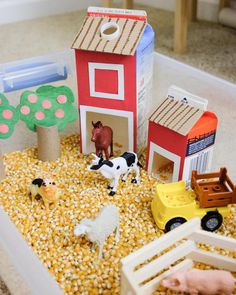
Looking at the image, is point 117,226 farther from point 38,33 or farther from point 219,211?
point 38,33

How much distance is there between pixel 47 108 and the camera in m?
1.17

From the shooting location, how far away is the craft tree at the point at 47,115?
3.80ft

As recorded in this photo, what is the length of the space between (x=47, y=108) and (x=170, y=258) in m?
0.54

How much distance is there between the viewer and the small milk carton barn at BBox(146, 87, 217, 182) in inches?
39.5

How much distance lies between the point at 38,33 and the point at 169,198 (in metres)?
1.38

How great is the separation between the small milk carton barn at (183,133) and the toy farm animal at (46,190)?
0.25 m

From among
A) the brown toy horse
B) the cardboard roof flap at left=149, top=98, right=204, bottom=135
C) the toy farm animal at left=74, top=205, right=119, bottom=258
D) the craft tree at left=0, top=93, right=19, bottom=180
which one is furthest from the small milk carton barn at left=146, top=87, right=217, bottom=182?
the craft tree at left=0, top=93, right=19, bottom=180

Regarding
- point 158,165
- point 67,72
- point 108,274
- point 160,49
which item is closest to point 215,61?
point 160,49

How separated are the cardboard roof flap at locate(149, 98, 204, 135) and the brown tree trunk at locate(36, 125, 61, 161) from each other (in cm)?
26

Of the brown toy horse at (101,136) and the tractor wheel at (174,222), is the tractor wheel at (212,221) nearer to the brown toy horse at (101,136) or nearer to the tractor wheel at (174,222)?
the tractor wheel at (174,222)

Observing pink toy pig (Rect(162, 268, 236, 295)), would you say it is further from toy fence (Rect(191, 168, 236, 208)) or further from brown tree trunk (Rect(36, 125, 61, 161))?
brown tree trunk (Rect(36, 125, 61, 161))

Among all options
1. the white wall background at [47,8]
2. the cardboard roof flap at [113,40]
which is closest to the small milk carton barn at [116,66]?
the cardboard roof flap at [113,40]

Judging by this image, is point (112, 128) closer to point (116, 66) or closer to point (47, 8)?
point (116, 66)

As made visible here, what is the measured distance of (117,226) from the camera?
3.07 feet
